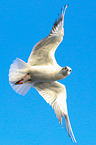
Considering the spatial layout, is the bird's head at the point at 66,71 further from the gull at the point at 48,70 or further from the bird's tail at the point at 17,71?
the bird's tail at the point at 17,71

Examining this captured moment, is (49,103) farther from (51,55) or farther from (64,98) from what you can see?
(51,55)

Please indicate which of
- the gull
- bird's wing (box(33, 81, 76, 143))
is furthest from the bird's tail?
bird's wing (box(33, 81, 76, 143))

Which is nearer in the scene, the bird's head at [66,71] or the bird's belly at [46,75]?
the bird's head at [66,71]

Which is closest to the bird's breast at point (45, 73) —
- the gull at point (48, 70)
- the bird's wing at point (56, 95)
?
the gull at point (48, 70)

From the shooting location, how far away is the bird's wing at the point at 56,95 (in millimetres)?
9289

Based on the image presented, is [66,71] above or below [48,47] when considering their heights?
below

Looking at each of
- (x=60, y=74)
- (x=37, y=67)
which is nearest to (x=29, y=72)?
(x=37, y=67)

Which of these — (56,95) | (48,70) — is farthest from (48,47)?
(56,95)

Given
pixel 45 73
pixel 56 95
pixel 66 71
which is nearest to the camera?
pixel 66 71

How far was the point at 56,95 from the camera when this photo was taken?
376 inches

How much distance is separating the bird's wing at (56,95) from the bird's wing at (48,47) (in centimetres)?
77

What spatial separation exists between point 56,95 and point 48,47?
1484mm

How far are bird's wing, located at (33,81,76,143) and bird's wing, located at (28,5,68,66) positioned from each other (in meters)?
0.77

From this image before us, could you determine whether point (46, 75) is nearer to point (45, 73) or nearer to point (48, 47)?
point (45, 73)
